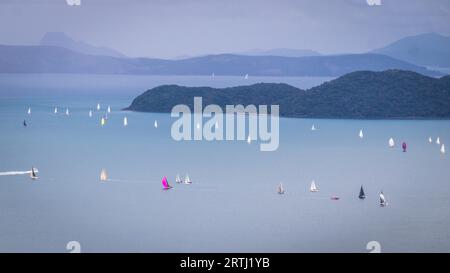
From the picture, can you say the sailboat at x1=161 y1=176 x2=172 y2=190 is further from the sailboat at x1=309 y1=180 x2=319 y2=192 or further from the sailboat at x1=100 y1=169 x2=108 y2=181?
the sailboat at x1=309 y1=180 x2=319 y2=192

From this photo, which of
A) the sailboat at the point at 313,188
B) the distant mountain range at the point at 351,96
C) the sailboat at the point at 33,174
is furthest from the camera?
the distant mountain range at the point at 351,96

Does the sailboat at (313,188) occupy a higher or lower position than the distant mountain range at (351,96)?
lower

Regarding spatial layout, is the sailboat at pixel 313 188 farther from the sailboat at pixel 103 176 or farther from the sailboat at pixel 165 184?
the sailboat at pixel 103 176

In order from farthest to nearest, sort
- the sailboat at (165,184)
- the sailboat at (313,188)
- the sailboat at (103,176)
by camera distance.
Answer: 1. the sailboat at (103,176)
2. the sailboat at (165,184)
3. the sailboat at (313,188)

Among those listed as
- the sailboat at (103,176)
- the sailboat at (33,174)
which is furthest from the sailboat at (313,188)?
the sailboat at (33,174)

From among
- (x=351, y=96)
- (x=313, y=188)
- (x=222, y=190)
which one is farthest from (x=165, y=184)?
(x=351, y=96)

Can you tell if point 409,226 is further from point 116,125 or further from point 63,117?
point 63,117
